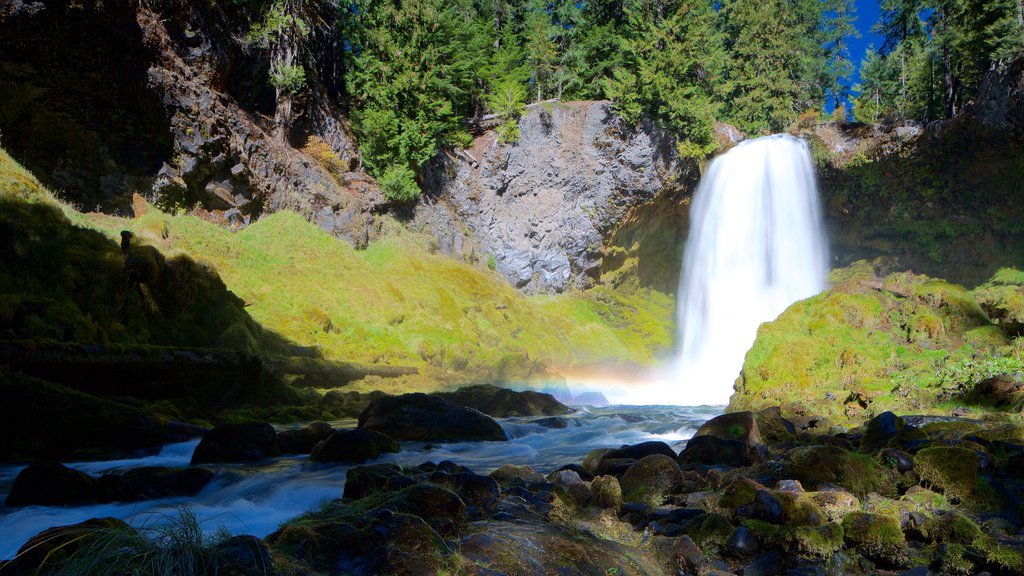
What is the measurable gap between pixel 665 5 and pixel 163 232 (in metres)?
30.1

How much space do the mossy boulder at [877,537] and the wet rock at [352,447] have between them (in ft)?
20.7

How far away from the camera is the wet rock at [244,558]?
282 cm

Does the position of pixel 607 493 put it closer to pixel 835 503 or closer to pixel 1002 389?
pixel 835 503

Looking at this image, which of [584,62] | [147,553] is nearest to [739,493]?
[147,553]

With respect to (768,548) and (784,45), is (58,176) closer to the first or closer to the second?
(768,548)

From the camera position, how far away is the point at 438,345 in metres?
21.7

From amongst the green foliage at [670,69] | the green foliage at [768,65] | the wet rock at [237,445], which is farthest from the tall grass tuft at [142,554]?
the green foliage at [768,65]

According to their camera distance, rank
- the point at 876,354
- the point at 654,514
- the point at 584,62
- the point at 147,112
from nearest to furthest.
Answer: the point at 654,514 → the point at 876,354 → the point at 147,112 → the point at 584,62

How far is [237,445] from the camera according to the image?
340 inches

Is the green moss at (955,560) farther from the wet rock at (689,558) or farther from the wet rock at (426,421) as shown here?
the wet rock at (426,421)

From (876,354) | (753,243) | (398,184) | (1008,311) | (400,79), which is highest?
(400,79)

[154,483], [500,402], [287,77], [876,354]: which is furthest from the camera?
[287,77]

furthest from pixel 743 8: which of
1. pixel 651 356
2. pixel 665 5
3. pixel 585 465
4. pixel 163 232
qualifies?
pixel 585 465

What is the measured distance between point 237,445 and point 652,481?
240 inches
